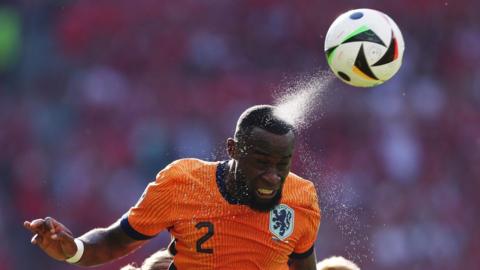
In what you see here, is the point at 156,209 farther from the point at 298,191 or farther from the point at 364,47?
the point at 364,47

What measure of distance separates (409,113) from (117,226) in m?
7.28

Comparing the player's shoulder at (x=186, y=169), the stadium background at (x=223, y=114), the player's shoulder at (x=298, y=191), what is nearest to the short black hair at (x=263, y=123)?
the player's shoulder at (x=186, y=169)

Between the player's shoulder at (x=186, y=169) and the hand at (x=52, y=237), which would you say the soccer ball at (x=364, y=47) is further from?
the hand at (x=52, y=237)

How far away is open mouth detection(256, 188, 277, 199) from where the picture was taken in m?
5.11

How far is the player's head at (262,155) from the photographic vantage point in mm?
5051

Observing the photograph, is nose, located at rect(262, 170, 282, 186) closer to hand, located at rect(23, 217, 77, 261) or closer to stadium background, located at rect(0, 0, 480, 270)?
hand, located at rect(23, 217, 77, 261)

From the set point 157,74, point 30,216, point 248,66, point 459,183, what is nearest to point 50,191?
point 30,216

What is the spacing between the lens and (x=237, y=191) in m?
5.31

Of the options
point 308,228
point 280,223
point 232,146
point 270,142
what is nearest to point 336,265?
point 308,228

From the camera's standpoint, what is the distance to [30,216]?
11.3 m

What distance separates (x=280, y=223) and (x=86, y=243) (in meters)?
1.14

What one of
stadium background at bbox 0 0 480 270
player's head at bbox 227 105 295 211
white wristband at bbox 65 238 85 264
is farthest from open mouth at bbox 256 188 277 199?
stadium background at bbox 0 0 480 270

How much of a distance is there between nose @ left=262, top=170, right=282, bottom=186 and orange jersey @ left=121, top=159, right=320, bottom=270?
36 centimetres

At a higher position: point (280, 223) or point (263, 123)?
point (263, 123)
